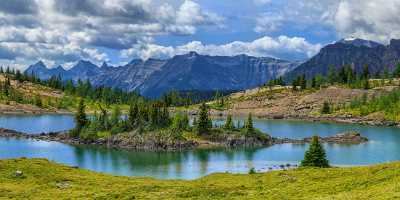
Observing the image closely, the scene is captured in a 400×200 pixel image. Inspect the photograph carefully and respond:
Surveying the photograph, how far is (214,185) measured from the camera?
6944 cm

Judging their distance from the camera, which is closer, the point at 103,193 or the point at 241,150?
the point at 103,193

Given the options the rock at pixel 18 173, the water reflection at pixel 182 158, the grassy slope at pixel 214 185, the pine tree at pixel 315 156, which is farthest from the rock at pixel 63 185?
the water reflection at pixel 182 158

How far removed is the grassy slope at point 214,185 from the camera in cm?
5503

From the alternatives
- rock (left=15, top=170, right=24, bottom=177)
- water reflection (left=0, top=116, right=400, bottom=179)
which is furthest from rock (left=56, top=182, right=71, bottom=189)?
water reflection (left=0, top=116, right=400, bottom=179)

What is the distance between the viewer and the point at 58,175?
7419 cm

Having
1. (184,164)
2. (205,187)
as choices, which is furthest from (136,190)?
(184,164)

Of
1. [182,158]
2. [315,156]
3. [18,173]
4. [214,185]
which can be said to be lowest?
[182,158]

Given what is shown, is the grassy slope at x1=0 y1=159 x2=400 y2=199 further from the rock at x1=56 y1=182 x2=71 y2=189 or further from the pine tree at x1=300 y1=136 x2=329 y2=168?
the pine tree at x1=300 y1=136 x2=329 y2=168

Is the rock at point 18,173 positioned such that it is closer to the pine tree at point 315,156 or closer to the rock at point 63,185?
the rock at point 63,185

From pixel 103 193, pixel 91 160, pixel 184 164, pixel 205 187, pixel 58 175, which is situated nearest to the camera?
pixel 103 193

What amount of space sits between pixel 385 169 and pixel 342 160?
110 metres

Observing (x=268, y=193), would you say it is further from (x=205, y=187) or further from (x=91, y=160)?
(x=91, y=160)

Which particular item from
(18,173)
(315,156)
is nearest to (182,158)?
(315,156)

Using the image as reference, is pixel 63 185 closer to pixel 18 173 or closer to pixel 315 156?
pixel 18 173
